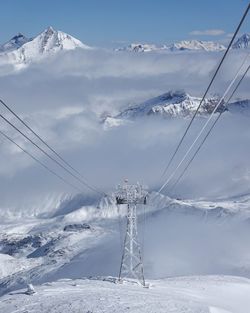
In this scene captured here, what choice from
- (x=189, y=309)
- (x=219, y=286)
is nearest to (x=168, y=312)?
(x=189, y=309)

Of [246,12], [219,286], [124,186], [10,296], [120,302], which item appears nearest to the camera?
[246,12]

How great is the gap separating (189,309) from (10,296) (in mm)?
16289

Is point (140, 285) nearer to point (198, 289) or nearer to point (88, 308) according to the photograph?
point (198, 289)

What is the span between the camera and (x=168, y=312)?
41.6 m

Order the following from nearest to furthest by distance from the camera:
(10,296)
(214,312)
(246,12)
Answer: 1. (246,12)
2. (214,312)
3. (10,296)

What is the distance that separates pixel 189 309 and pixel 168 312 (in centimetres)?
165

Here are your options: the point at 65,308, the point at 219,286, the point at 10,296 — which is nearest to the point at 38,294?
the point at 10,296

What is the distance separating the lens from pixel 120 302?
44.7 metres

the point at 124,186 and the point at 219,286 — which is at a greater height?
the point at 124,186

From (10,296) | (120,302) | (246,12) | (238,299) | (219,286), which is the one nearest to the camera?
(246,12)

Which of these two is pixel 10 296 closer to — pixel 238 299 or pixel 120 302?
pixel 120 302

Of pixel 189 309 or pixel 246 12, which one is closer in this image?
pixel 246 12

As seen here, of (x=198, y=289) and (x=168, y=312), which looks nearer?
(x=168, y=312)

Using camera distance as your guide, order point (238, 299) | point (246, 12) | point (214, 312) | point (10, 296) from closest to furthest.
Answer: point (246, 12) → point (214, 312) → point (10, 296) → point (238, 299)
